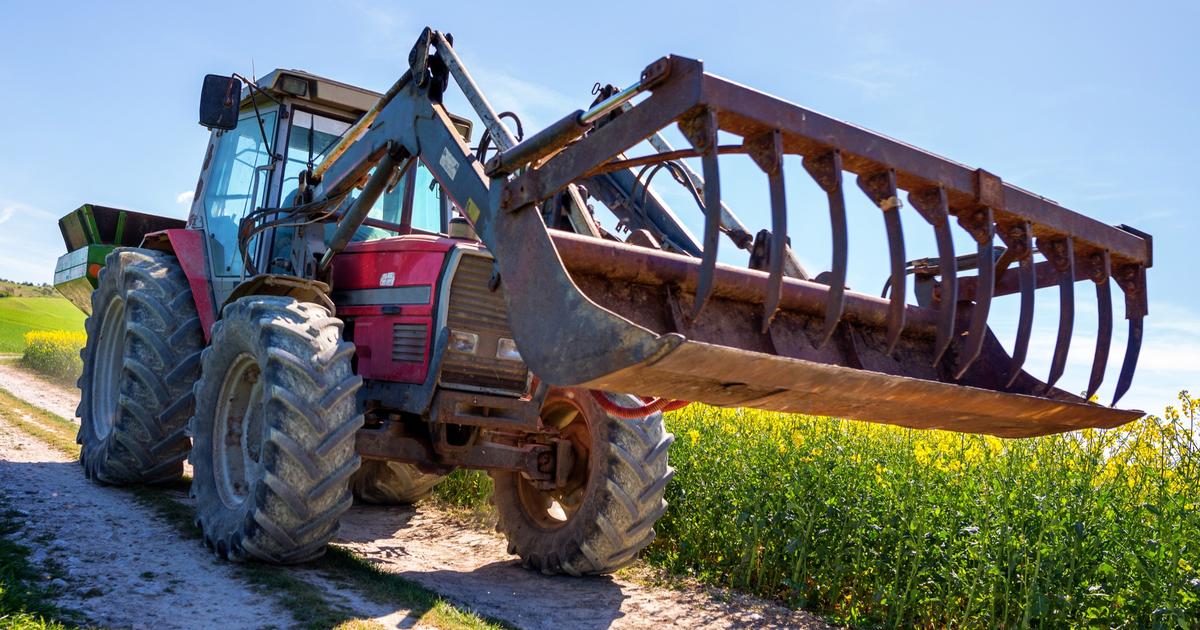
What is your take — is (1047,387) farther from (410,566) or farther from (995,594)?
(410,566)

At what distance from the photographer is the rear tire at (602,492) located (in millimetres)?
5645

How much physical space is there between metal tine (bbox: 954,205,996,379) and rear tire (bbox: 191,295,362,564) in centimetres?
284

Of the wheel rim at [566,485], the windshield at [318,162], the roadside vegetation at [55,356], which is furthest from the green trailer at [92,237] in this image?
the roadside vegetation at [55,356]

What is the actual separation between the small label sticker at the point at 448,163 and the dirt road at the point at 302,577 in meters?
2.08

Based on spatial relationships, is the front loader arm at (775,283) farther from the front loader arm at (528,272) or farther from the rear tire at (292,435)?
the rear tire at (292,435)

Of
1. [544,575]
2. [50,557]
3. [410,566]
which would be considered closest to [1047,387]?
[544,575]

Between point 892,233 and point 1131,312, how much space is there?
1.43m

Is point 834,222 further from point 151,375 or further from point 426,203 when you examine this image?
point 151,375

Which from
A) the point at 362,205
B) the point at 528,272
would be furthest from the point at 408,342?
the point at 528,272

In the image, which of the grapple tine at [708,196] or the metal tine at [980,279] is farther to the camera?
the metal tine at [980,279]

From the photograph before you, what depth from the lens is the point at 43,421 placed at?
11.2m

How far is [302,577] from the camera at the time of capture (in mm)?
4922

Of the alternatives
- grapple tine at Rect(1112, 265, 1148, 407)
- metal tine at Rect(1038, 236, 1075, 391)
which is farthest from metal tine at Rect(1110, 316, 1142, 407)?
metal tine at Rect(1038, 236, 1075, 391)

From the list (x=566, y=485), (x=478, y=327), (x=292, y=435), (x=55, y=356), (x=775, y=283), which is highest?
(x=775, y=283)
